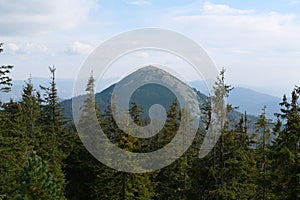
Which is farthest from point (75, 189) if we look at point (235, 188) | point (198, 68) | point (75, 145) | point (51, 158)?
point (198, 68)

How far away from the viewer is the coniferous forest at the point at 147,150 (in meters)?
18.6

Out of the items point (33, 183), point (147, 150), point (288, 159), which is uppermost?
point (147, 150)

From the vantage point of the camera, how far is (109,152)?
27047 mm

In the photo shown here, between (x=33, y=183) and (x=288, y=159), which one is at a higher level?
(x=288, y=159)

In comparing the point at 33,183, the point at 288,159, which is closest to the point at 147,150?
the point at 33,183

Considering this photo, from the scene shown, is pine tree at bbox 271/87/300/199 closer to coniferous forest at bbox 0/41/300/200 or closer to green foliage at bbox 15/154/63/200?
coniferous forest at bbox 0/41/300/200

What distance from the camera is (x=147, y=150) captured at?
3759 cm

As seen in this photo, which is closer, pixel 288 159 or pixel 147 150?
pixel 288 159

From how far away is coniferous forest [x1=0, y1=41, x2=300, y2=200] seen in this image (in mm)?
18625

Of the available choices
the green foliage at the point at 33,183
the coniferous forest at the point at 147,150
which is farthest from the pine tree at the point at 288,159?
the green foliage at the point at 33,183

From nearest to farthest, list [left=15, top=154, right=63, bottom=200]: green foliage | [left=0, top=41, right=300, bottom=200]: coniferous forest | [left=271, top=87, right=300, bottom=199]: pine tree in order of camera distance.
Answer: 1. [left=15, top=154, right=63, bottom=200]: green foliage
2. [left=271, top=87, right=300, bottom=199]: pine tree
3. [left=0, top=41, right=300, bottom=200]: coniferous forest

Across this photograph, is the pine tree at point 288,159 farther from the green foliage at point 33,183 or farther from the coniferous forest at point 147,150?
the green foliage at point 33,183

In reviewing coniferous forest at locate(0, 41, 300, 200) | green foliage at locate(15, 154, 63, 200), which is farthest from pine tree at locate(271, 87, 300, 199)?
green foliage at locate(15, 154, 63, 200)

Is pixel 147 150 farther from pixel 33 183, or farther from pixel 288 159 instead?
pixel 288 159
